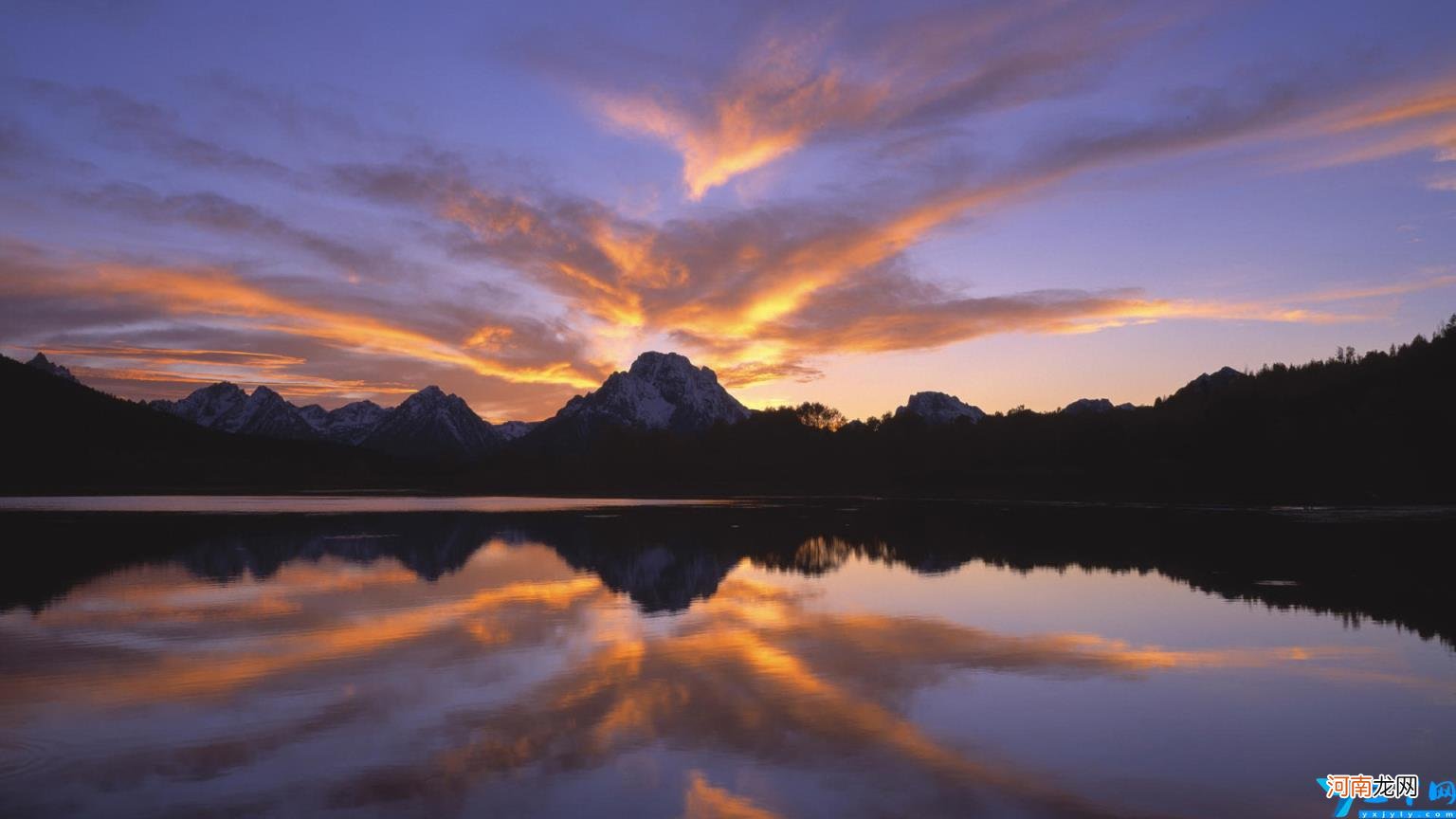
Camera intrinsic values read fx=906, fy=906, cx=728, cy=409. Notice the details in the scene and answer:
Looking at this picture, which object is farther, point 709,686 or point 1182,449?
point 1182,449

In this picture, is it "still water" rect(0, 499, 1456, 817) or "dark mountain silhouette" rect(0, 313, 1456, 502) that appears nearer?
"still water" rect(0, 499, 1456, 817)

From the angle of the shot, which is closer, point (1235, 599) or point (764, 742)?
point (764, 742)

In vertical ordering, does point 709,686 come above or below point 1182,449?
below

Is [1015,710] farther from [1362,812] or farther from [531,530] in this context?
[531,530]

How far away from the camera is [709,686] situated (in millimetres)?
16375

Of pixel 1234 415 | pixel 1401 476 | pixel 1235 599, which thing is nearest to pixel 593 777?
pixel 1235 599

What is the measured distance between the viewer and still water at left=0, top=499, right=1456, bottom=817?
36.8ft

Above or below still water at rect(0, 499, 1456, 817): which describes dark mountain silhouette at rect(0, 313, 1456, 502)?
above

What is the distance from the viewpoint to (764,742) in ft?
42.9

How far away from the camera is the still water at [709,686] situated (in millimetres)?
11227

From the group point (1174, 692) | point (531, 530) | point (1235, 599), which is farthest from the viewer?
point (531, 530)

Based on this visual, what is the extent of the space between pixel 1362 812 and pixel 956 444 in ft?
598

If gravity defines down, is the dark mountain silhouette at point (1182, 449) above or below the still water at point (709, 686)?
above

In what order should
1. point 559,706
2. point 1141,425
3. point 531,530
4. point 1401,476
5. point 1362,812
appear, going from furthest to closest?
point 1141,425
point 1401,476
point 531,530
point 559,706
point 1362,812
